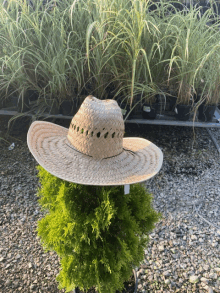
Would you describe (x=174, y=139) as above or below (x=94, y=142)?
below

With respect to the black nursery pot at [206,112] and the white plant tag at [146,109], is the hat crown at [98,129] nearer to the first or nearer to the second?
the white plant tag at [146,109]

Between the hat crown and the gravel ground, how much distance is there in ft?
3.22

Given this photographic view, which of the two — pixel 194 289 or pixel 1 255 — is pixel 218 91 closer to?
pixel 194 289

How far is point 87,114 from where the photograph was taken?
1.15m

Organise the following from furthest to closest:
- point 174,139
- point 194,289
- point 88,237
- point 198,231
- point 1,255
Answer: point 174,139
point 198,231
point 1,255
point 194,289
point 88,237

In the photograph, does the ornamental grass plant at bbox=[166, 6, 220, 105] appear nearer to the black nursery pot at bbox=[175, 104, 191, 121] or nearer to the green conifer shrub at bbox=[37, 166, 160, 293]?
the black nursery pot at bbox=[175, 104, 191, 121]

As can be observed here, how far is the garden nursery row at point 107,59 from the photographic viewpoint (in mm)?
2539

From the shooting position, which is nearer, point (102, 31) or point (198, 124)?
point (102, 31)

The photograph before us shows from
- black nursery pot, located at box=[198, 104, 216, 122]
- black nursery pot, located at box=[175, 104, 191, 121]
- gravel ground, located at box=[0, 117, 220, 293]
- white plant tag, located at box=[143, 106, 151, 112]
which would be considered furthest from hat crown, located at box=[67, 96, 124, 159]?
black nursery pot, located at box=[198, 104, 216, 122]

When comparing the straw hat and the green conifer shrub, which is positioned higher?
the straw hat

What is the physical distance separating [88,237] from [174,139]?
2.17 meters

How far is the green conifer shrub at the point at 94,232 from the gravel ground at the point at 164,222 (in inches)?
21.6

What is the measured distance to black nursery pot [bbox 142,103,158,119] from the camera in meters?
2.84

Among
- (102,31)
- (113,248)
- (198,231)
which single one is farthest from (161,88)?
(113,248)
